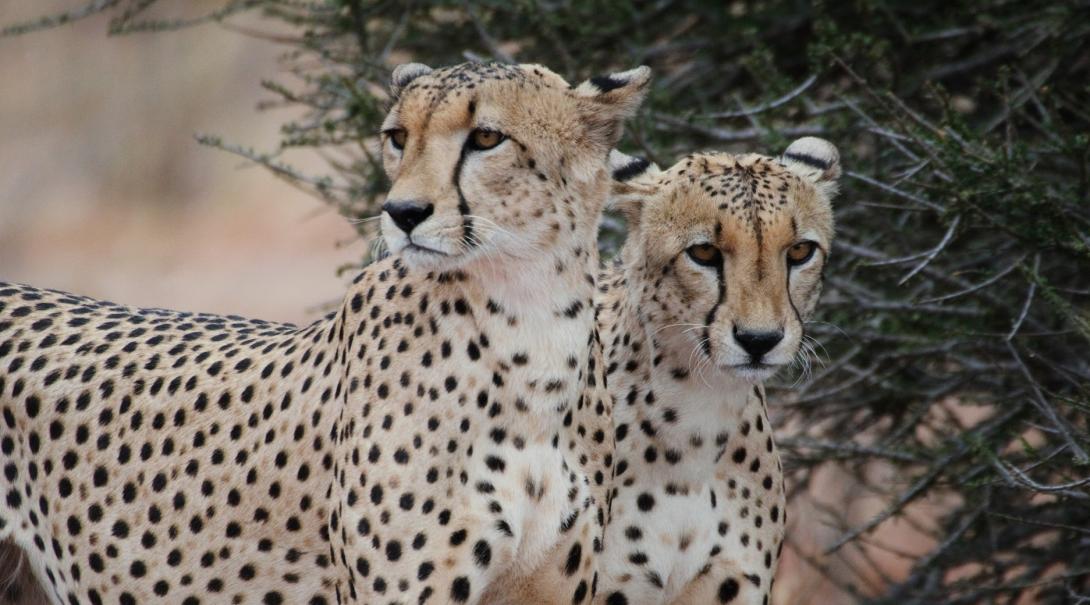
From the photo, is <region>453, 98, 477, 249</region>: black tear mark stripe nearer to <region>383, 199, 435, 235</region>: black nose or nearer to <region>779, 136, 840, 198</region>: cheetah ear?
<region>383, 199, 435, 235</region>: black nose

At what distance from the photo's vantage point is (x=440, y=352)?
10.3 feet

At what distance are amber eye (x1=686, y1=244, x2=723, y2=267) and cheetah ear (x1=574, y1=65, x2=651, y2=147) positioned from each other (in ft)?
1.37

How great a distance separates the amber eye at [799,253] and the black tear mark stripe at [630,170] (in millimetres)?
488

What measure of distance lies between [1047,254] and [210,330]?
2.54 metres

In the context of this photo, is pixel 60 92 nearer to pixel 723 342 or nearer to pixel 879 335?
pixel 879 335

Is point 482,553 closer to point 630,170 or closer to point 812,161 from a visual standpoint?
point 630,170

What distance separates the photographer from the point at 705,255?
11.8ft

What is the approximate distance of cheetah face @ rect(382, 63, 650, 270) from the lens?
2.92 m

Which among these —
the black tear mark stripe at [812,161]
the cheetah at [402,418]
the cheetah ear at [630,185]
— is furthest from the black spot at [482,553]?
the black tear mark stripe at [812,161]

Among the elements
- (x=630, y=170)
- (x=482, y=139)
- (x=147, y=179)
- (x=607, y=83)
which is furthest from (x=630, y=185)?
(x=147, y=179)

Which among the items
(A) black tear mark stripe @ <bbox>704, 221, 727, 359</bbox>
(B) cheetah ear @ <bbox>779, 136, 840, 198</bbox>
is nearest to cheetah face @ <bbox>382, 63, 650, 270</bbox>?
(A) black tear mark stripe @ <bbox>704, 221, 727, 359</bbox>

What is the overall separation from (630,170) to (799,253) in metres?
0.52

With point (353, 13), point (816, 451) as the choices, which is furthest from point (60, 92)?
point (816, 451)

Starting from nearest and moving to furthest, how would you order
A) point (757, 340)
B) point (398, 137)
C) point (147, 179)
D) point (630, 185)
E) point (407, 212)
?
point (407, 212)
point (398, 137)
point (757, 340)
point (630, 185)
point (147, 179)
